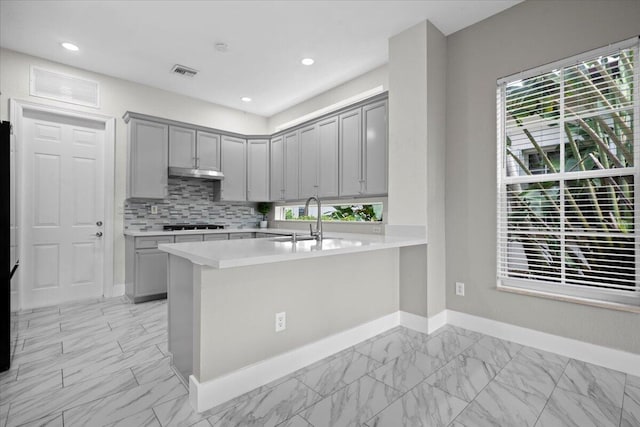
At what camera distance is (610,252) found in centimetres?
228

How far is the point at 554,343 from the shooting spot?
7.96 ft

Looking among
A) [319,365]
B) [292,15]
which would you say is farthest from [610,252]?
[292,15]

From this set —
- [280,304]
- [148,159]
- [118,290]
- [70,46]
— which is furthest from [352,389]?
[70,46]

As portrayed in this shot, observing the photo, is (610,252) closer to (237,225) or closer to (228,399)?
(228,399)

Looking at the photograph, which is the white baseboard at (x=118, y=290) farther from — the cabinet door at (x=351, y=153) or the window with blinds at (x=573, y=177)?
the window with blinds at (x=573, y=177)

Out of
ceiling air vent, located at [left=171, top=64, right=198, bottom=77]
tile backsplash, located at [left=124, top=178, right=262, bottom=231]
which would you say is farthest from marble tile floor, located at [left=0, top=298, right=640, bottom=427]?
ceiling air vent, located at [left=171, top=64, right=198, bottom=77]

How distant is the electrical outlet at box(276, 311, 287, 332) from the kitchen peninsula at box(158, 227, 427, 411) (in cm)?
3

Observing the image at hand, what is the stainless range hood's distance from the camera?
4211 mm

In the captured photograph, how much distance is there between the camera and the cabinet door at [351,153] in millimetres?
3605

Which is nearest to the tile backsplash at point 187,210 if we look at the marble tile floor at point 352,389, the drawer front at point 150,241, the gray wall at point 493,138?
the drawer front at point 150,241

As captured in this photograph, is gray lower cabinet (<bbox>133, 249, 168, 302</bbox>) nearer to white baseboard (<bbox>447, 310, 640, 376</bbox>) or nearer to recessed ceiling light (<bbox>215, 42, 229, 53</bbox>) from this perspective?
Answer: recessed ceiling light (<bbox>215, 42, 229, 53</bbox>)

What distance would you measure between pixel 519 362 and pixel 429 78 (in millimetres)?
2419

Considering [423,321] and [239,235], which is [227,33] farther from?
[423,321]

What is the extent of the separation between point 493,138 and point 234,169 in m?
3.54
